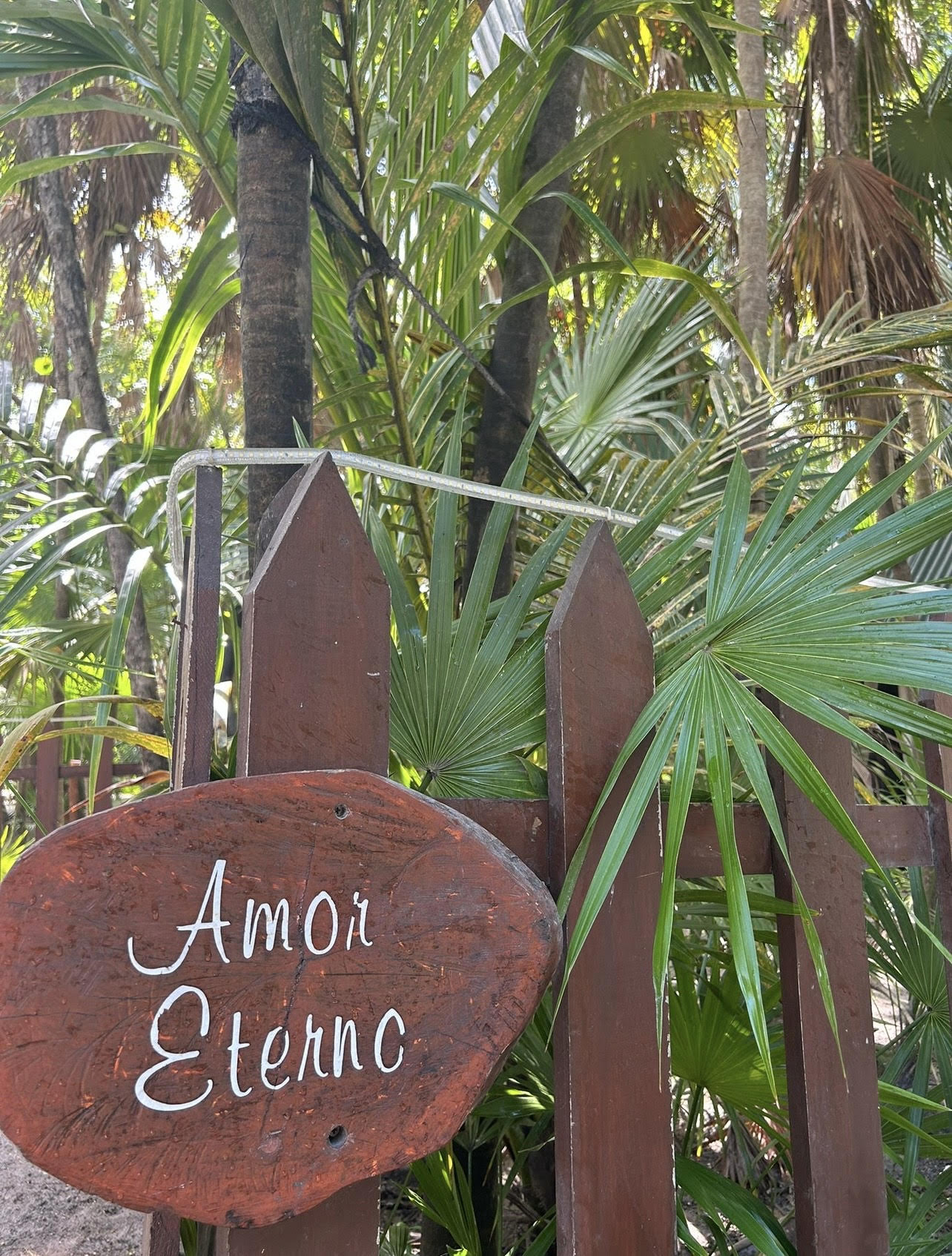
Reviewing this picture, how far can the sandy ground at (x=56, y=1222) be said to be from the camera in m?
1.86

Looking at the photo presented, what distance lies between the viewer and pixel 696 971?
1351 millimetres

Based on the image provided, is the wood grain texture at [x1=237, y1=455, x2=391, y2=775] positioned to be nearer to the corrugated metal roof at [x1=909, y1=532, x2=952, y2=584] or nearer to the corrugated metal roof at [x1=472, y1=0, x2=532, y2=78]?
the corrugated metal roof at [x1=472, y1=0, x2=532, y2=78]

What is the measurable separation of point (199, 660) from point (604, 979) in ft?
1.69

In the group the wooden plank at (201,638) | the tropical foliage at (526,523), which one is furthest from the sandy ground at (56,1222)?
the wooden plank at (201,638)

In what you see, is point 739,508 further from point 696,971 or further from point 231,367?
point 231,367

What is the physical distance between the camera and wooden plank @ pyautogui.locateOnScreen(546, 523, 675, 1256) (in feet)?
3.14

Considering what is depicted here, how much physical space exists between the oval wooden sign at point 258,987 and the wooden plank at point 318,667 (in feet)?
0.26

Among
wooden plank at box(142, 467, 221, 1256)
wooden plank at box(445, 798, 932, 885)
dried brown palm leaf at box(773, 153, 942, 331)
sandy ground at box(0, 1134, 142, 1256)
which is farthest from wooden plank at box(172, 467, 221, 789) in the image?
dried brown palm leaf at box(773, 153, 942, 331)

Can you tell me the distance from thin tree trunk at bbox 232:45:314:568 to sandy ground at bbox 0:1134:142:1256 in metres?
1.47

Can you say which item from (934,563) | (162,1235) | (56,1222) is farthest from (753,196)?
(934,563)

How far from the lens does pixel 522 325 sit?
5.27ft

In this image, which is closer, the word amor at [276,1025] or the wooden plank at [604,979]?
the word amor at [276,1025]

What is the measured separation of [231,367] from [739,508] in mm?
5694

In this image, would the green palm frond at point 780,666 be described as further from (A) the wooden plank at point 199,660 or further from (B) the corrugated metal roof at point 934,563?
(B) the corrugated metal roof at point 934,563
